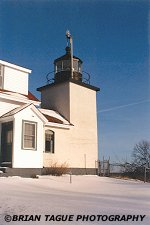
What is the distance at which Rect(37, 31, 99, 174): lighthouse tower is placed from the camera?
23531 mm

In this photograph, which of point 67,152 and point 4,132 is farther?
point 67,152

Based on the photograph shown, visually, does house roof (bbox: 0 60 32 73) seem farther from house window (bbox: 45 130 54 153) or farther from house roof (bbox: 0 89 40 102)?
house window (bbox: 45 130 54 153)

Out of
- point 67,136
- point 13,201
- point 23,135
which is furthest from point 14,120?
point 13,201

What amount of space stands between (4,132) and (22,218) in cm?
1231

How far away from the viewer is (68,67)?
2656cm

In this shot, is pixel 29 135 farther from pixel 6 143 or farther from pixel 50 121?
pixel 50 121

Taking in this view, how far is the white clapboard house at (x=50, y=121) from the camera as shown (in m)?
17.8

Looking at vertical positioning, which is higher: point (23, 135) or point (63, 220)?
point (23, 135)

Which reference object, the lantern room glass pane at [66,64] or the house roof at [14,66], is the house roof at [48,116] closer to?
the house roof at [14,66]

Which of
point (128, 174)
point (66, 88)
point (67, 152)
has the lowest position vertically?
point (128, 174)

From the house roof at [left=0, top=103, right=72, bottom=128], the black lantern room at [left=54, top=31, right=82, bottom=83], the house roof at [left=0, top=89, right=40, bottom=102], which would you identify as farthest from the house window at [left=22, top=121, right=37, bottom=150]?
the black lantern room at [left=54, top=31, right=82, bottom=83]

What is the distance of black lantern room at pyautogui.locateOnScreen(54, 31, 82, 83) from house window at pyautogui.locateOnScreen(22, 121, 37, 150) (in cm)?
806

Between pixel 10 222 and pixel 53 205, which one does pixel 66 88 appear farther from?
pixel 10 222

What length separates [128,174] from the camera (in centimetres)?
2794
